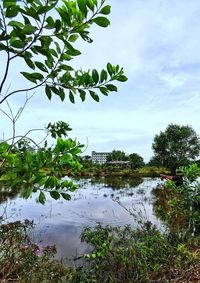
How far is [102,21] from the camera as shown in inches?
48.8

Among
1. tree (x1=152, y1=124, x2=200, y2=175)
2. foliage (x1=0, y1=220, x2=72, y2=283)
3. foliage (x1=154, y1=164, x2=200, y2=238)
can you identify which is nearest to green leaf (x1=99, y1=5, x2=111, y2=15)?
foliage (x1=0, y1=220, x2=72, y2=283)

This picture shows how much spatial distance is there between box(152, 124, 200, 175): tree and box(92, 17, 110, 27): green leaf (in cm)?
5982

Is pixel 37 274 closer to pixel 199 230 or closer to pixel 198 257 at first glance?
pixel 198 257

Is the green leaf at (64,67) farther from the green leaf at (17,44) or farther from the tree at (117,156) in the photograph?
the tree at (117,156)

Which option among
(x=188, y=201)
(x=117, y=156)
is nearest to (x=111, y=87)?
(x=188, y=201)

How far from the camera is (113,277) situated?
4.91 meters

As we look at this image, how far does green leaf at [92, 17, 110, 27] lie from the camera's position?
1230 mm

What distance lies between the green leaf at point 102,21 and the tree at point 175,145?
5982 centimetres

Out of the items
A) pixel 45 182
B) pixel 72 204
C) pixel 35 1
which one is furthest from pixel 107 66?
pixel 72 204

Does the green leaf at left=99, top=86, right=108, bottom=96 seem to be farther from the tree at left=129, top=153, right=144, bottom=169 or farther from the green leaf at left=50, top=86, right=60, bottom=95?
the tree at left=129, top=153, right=144, bottom=169

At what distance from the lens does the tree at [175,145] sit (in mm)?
61438

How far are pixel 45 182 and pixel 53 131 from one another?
2.17ft

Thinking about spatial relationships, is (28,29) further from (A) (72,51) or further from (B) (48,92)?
(B) (48,92)

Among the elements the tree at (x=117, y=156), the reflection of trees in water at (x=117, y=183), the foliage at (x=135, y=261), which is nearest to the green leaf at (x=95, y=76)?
the foliage at (x=135, y=261)
